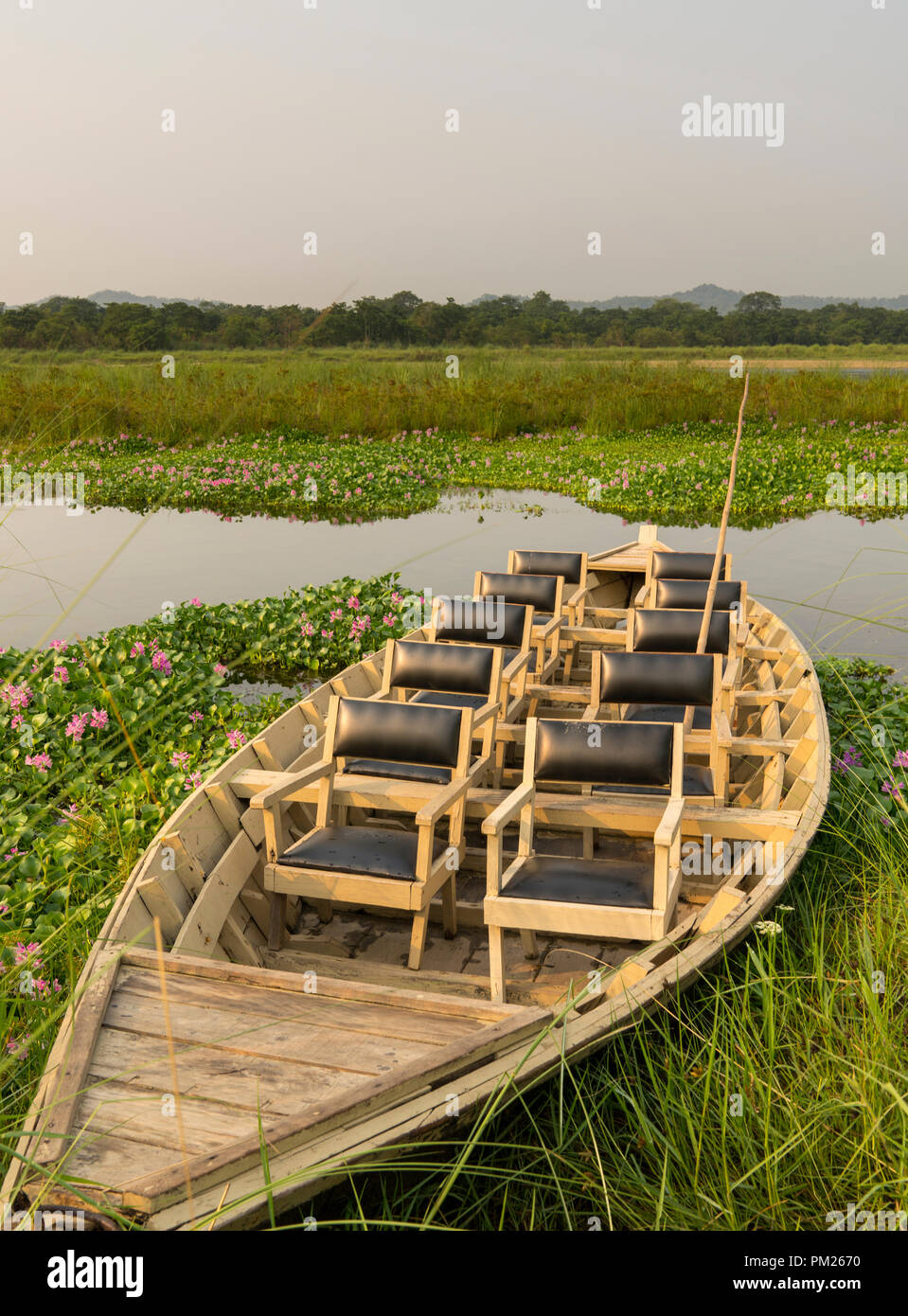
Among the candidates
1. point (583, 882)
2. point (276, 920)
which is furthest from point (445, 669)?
point (583, 882)

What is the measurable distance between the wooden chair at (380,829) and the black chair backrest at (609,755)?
46 centimetres

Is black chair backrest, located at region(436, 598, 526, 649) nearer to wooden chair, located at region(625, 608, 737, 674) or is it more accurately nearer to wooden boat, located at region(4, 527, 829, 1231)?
wooden chair, located at region(625, 608, 737, 674)

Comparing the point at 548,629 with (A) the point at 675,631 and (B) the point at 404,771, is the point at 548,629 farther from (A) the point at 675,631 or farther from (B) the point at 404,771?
(B) the point at 404,771

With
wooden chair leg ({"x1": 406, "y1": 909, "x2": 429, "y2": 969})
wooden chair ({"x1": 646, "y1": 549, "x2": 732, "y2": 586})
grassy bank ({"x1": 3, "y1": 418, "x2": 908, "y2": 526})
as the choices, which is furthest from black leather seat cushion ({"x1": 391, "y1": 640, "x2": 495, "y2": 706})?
grassy bank ({"x1": 3, "y1": 418, "x2": 908, "y2": 526})

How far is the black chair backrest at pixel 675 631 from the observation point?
668 cm

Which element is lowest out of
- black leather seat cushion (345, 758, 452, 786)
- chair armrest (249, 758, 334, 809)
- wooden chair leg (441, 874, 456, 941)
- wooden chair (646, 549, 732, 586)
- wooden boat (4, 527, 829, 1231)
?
wooden chair leg (441, 874, 456, 941)

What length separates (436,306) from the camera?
207 feet

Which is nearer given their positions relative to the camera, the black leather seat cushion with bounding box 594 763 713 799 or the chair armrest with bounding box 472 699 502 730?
the black leather seat cushion with bounding box 594 763 713 799

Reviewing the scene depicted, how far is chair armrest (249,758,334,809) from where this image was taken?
4332 millimetres

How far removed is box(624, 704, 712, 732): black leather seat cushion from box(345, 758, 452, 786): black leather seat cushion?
1529 mm

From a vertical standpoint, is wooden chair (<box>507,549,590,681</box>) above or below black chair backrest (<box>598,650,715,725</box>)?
above

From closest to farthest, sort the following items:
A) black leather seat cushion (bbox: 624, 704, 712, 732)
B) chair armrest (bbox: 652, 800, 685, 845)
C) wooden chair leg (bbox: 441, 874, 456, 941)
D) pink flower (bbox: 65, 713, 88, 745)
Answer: chair armrest (bbox: 652, 800, 685, 845) < wooden chair leg (bbox: 441, 874, 456, 941) < black leather seat cushion (bbox: 624, 704, 712, 732) < pink flower (bbox: 65, 713, 88, 745)

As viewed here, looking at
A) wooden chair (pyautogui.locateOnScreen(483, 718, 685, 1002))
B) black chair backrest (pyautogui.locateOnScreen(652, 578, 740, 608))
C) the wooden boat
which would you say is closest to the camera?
the wooden boat
